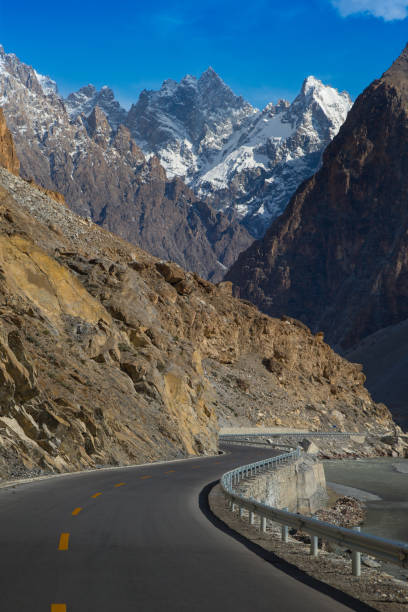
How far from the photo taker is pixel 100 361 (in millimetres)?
37562

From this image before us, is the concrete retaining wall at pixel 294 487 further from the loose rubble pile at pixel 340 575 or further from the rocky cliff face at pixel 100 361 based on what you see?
the loose rubble pile at pixel 340 575

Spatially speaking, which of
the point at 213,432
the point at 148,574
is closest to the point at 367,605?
the point at 148,574

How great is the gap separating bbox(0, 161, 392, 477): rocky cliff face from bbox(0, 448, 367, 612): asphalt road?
28.1ft

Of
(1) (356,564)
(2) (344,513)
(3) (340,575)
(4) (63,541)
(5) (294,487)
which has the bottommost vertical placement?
(2) (344,513)


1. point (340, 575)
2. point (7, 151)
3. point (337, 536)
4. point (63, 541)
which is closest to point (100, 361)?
point (63, 541)

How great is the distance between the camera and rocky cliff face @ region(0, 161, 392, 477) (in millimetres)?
25531

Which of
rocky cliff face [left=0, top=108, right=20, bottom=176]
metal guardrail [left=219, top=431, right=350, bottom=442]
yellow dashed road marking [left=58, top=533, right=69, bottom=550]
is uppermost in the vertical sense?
rocky cliff face [left=0, top=108, right=20, bottom=176]

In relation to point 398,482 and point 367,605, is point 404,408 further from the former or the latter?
point 367,605

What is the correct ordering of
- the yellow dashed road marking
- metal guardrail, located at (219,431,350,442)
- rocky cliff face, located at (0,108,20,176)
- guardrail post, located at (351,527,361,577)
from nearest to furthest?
1. guardrail post, located at (351,527,361,577)
2. the yellow dashed road marking
3. metal guardrail, located at (219,431,350,442)
4. rocky cliff face, located at (0,108,20,176)

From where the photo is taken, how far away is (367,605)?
24.6 feet

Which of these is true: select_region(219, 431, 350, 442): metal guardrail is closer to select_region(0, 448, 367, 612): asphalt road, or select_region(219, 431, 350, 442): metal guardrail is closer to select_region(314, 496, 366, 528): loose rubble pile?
select_region(314, 496, 366, 528): loose rubble pile

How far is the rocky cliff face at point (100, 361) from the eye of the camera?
25531 mm

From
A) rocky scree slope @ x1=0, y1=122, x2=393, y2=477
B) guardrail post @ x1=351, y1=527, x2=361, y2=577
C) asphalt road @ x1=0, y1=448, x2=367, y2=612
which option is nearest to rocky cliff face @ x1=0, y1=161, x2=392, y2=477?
rocky scree slope @ x1=0, y1=122, x2=393, y2=477

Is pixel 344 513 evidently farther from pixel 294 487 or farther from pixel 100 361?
pixel 100 361
